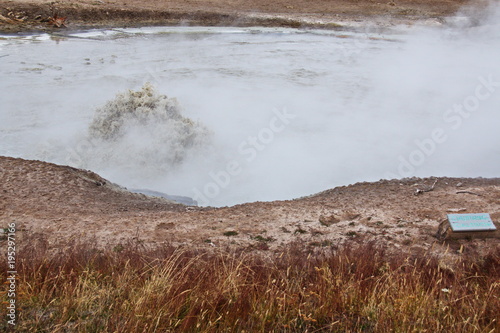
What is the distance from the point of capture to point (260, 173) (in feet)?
22.5

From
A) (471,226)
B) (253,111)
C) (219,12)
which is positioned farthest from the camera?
(219,12)

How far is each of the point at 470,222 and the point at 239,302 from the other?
2441 millimetres

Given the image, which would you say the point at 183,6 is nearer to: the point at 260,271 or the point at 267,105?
the point at 267,105

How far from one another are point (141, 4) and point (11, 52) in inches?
287

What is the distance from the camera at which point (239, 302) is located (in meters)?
2.77

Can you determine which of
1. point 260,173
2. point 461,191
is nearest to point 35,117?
point 260,173

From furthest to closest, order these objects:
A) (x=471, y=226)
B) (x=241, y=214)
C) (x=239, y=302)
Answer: (x=241, y=214) → (x=471, y=226) → (x=239, y=302)

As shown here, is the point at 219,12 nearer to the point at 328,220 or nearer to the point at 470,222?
the point at 328,220

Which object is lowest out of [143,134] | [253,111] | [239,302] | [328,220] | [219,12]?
[143,134]

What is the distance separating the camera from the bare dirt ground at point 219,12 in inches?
597

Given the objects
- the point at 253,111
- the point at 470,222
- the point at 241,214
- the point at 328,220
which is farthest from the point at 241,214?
the point at 253,111

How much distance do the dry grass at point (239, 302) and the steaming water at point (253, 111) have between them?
3.22 metres

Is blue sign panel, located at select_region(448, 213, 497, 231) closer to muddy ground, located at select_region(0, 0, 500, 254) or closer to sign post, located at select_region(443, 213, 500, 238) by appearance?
sign post, located at select_region(443, 213, 500, 238)

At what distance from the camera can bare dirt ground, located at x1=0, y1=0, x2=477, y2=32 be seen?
49.8 ft
